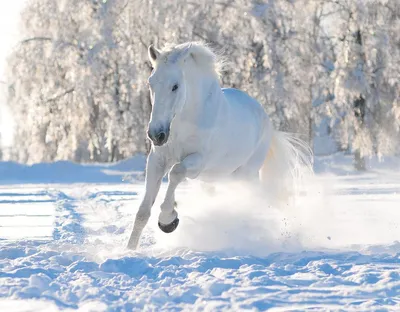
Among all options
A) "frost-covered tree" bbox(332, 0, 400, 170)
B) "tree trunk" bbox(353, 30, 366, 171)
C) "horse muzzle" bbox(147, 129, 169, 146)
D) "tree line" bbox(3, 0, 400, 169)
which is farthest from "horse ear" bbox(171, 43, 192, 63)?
"tree trunk" bbox(353, 30, 366, 171)

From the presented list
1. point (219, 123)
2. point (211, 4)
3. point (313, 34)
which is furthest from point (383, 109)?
point (219, 123)

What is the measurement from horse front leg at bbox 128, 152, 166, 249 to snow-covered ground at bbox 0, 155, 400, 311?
0.14m

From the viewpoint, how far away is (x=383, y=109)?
23234 mm

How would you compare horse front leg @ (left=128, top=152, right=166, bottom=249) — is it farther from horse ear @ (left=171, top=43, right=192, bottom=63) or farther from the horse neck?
horse ear @ (left=171, top=43, right=192, bottom=63)

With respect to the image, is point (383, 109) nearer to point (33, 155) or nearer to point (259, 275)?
point (33, 155)

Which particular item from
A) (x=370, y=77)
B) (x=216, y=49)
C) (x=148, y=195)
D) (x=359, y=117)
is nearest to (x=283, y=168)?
(x=148, y=195)

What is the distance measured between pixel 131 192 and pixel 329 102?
483 inches

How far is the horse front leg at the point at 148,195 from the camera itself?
17.5 ft

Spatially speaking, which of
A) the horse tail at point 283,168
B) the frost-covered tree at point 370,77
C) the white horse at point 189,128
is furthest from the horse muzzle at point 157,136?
the frost-covered tree at point 370,77

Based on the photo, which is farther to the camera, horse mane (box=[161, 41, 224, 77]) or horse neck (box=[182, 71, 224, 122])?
horse neck (box=[182, 71, 224, 122])

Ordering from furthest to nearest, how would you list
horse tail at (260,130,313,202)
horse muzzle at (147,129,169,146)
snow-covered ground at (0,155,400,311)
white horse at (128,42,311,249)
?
horse tail at (260,130,313,202)
white horse at (128,42,311,249)
horse muzzle at (147,129,169,146)
snow-covered ground at (0,155,400,311)

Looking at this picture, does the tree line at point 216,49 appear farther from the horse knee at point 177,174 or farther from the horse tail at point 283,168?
the horse knee at point 177,174

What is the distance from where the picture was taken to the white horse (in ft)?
16.3

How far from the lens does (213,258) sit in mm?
4555
